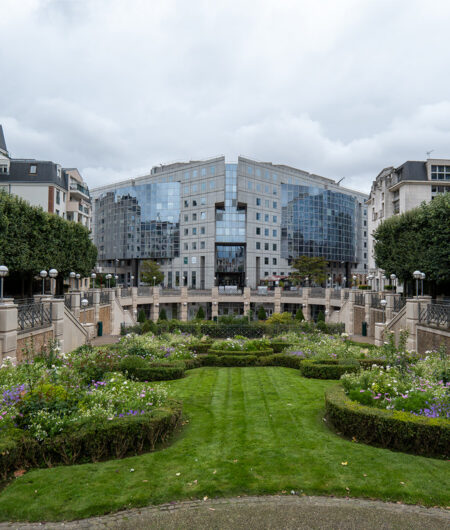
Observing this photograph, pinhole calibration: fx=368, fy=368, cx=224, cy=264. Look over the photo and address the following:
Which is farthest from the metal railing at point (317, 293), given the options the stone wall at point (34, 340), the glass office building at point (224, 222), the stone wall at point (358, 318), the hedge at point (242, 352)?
the stone wall at point (34, 340)

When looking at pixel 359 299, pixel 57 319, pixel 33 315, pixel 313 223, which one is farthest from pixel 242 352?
pixel 313 223

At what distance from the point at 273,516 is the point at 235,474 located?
1.35 meters

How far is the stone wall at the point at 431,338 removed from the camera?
16.8 meters

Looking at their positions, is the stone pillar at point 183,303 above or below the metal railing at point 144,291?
below

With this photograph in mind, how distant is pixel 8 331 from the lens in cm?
1419

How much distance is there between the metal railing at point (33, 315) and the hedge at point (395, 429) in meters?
14.2

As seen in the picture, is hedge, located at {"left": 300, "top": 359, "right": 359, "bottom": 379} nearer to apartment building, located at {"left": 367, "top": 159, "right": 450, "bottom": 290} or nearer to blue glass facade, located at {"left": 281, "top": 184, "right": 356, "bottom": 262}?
apartment building, located at {"left": 367, "top": 159, "right": 450, "bottom": 290}

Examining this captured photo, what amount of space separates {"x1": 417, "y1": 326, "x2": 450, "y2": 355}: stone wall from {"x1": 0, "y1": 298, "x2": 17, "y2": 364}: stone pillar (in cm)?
1816

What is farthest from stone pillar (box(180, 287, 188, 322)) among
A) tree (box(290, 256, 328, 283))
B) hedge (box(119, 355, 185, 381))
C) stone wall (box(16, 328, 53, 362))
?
hedge (box(119, 355, 185, 381))

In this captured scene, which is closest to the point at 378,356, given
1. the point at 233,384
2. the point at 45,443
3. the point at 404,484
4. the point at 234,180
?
the point at 233,384

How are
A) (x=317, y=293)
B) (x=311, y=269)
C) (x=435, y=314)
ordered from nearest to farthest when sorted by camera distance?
(x=435, y=314) < (x=317, y=293) < (x=311, y=269)

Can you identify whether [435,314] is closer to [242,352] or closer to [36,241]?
[242,352]

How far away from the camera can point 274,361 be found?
64.1 feet

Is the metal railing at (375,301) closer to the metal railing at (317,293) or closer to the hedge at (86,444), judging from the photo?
the metal railing at (317,293)
